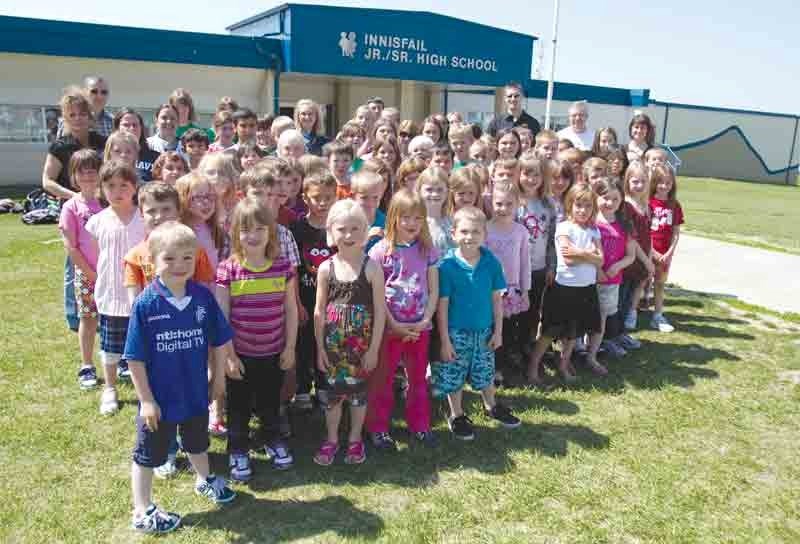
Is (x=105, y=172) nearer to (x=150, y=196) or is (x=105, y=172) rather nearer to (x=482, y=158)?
(x=150, y=196)

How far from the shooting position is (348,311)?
3199mm

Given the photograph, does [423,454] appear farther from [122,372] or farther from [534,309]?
[122,372]

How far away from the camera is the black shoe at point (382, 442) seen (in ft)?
11.6

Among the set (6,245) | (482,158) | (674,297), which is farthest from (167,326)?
(6,245)

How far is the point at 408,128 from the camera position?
6.34m

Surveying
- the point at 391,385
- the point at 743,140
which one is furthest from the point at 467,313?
the point at 743,140

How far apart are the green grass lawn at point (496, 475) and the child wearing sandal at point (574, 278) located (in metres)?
0.44

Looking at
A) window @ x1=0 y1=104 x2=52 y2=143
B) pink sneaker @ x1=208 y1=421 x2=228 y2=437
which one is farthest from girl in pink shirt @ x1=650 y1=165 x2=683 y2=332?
window @ x1=0 y1=104 x2=52 y2=143

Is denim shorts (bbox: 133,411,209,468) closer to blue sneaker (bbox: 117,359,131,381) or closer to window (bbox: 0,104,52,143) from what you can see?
blue sneaker (bbox: 117,359,131,381)

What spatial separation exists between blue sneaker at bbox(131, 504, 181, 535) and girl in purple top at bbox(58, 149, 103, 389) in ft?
5.57

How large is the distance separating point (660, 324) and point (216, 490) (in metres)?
4.53

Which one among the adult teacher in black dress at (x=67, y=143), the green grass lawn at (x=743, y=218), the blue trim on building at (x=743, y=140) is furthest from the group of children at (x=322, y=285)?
the blue trim on building at (x=743, y=140)

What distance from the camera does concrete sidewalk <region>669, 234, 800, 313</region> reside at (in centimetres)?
720

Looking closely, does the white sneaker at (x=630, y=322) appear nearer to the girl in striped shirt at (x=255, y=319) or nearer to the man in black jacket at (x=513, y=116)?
the man in black jacket at (x=513, y=116)
